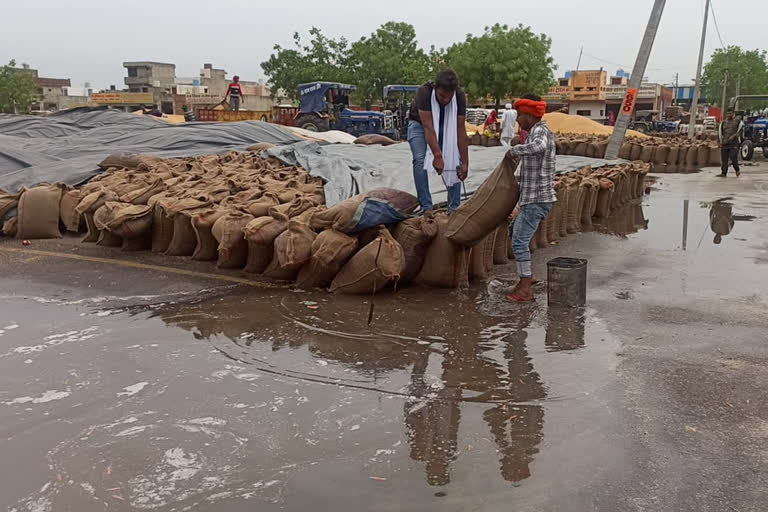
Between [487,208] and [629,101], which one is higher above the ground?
[629,101]

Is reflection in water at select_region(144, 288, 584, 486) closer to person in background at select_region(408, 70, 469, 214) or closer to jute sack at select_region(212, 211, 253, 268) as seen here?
jute sack at select_region(212, 211, 253, 268)

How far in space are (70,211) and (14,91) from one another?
55199mm

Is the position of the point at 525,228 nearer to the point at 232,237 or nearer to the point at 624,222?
the point at 232,237

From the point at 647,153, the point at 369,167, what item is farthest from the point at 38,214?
the point at 647,153

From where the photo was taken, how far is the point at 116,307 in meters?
4.95

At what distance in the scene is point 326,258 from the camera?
5102 millimetres

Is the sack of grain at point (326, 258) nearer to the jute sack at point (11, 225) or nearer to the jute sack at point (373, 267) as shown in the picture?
the jute sack at point (373, 267)

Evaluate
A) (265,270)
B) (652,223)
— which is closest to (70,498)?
(265,270)

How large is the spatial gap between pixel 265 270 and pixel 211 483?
10.6ft

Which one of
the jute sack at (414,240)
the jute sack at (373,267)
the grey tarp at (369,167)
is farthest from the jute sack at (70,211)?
the jute sack at (414,240)

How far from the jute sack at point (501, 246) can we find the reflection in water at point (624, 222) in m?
2.49

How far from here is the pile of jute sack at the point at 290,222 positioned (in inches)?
201

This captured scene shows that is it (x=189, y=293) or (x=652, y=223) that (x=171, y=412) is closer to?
(x=189, y=293)

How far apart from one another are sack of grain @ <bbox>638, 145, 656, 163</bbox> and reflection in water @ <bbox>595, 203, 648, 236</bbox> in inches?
379
